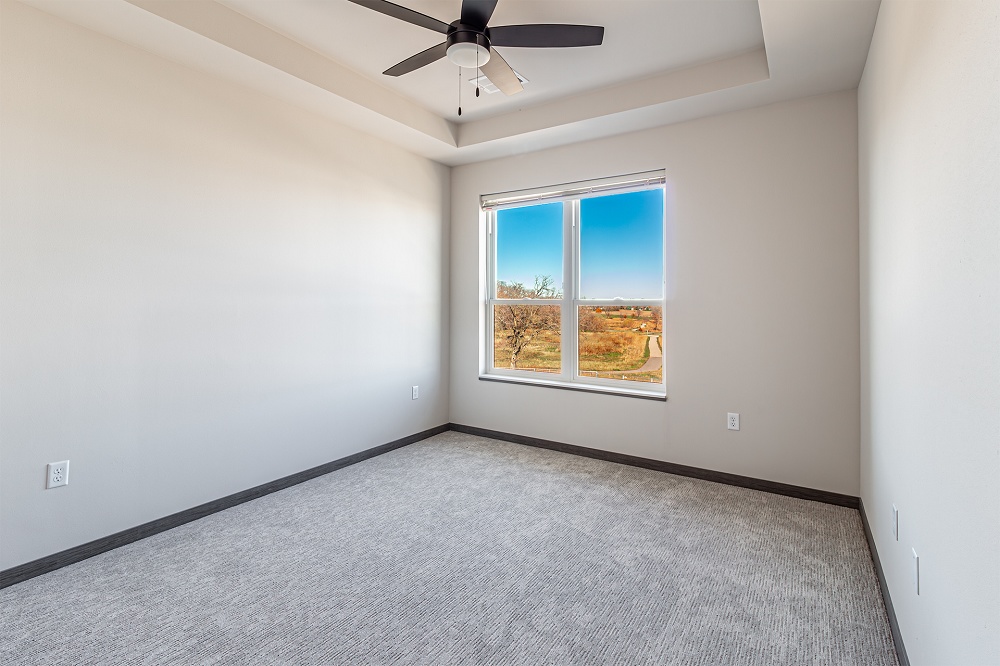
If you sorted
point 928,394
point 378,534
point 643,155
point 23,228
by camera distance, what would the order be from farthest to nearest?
point 643,155, point 378,534, point 23,228, point 928,394

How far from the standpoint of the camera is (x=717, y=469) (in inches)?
136

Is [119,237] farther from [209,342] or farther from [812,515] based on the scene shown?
[812,515]

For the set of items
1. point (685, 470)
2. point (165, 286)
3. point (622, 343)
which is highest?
point (165, 286)

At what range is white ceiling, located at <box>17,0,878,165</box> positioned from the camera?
7.82 feet

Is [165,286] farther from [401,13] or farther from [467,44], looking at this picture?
[467,44]

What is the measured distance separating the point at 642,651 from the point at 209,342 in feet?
8.80

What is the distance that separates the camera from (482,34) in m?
2.32

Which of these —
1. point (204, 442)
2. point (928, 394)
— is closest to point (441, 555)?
point (204, 442)

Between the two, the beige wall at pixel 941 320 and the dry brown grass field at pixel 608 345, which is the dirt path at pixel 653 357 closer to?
the dry brown grass field at pixel 608 345

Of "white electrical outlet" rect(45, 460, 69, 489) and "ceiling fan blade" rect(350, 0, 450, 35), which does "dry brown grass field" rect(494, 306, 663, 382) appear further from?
"white electrical outlet" rect(45, 460, 69, 489)

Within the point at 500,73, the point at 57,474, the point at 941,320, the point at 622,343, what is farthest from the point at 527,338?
the point at 941,320

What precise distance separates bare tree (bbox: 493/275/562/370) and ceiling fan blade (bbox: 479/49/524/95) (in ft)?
6.16

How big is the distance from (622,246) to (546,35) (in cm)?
196

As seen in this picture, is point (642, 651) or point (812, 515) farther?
point (812, 515)
